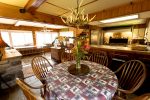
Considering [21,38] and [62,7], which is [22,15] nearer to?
[62,7]

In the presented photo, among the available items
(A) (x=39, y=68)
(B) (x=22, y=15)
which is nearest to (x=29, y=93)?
(A) (x=39, y=68)

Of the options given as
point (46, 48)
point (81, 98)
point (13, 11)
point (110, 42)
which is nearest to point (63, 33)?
point (46, 48)

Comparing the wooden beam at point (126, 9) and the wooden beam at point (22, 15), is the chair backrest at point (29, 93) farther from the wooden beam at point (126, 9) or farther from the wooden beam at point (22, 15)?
the wooden beam at point (126, 9)

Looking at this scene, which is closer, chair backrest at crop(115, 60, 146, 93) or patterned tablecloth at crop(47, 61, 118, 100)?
patterned tablecloth at crop(47, 61, 118, 100)

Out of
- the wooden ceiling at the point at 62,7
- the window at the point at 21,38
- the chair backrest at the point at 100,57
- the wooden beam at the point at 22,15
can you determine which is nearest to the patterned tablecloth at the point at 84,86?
the chair backrest at the point at 100,57

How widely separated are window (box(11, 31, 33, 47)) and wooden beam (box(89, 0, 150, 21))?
6811 millimetres

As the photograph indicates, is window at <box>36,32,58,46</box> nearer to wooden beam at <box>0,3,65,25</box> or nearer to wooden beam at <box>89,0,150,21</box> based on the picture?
wooden beam at <box>0,3,65,25</box>

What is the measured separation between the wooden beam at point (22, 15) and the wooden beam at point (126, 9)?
1.79m

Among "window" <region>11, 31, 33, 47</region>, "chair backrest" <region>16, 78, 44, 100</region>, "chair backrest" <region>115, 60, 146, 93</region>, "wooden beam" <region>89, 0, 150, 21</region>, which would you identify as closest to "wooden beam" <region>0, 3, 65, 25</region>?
"wooden beam" <region>89, 0, 150, 21</region>

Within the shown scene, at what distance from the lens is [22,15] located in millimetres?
2576

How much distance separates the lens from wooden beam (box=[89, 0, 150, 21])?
7.12 ft

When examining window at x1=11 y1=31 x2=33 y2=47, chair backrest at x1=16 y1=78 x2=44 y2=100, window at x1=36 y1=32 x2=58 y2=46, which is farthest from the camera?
window at x1=36 y1=32 x2=58 y2=46

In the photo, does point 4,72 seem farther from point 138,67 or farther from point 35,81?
point 138,67

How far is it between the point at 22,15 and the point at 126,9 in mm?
3007
